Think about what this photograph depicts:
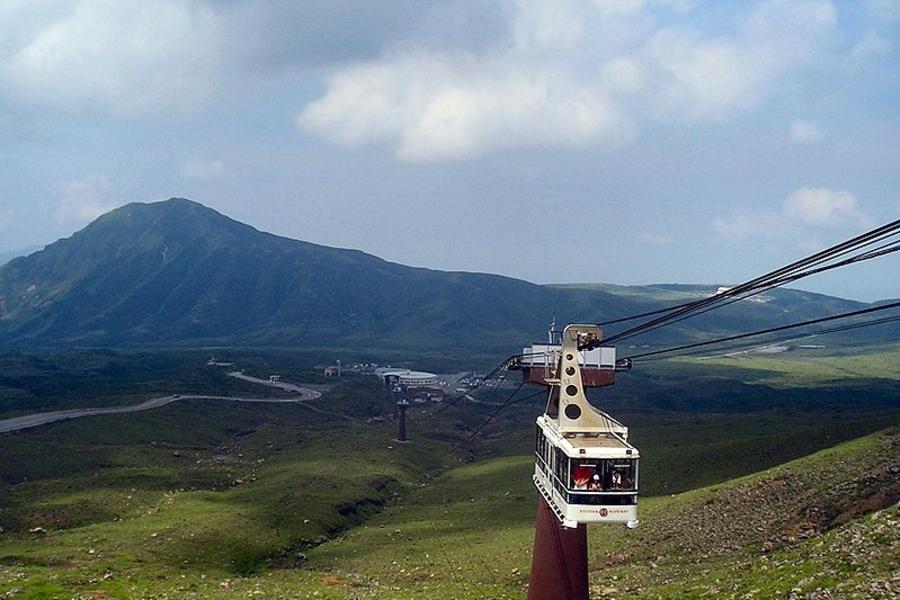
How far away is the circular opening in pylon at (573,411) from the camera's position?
1596 inches

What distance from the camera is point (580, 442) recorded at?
119 ft

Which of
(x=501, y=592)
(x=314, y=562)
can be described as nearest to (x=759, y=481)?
(x=501, y=592)

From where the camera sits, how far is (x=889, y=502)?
51.1 metres

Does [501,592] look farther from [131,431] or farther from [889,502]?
[131,431]

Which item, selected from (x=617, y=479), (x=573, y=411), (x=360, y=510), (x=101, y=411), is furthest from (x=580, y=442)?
(x=101, y=411)

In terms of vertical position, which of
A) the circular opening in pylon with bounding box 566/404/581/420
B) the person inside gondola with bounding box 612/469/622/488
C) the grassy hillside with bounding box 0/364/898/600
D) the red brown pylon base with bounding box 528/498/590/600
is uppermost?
the circular opening in pylon with bounding box 566/404/581/420

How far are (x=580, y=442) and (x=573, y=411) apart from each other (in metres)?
4.46

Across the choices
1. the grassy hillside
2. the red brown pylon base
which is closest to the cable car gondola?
the red brown pylon base

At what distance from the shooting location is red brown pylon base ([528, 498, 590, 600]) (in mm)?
41281

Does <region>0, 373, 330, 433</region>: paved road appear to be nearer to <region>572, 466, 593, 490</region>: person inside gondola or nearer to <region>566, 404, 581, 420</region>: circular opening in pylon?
<region>566, 404, 581, 420</region>: circular opening in pylon

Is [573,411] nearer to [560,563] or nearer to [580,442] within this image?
[580,442]

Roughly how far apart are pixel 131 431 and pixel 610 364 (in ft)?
385

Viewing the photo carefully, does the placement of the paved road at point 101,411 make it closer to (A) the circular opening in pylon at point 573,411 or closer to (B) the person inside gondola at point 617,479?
(A) the circular opening in pylon at point 573,411

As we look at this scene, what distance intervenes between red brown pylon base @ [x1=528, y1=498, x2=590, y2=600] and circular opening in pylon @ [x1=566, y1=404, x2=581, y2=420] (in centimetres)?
459
